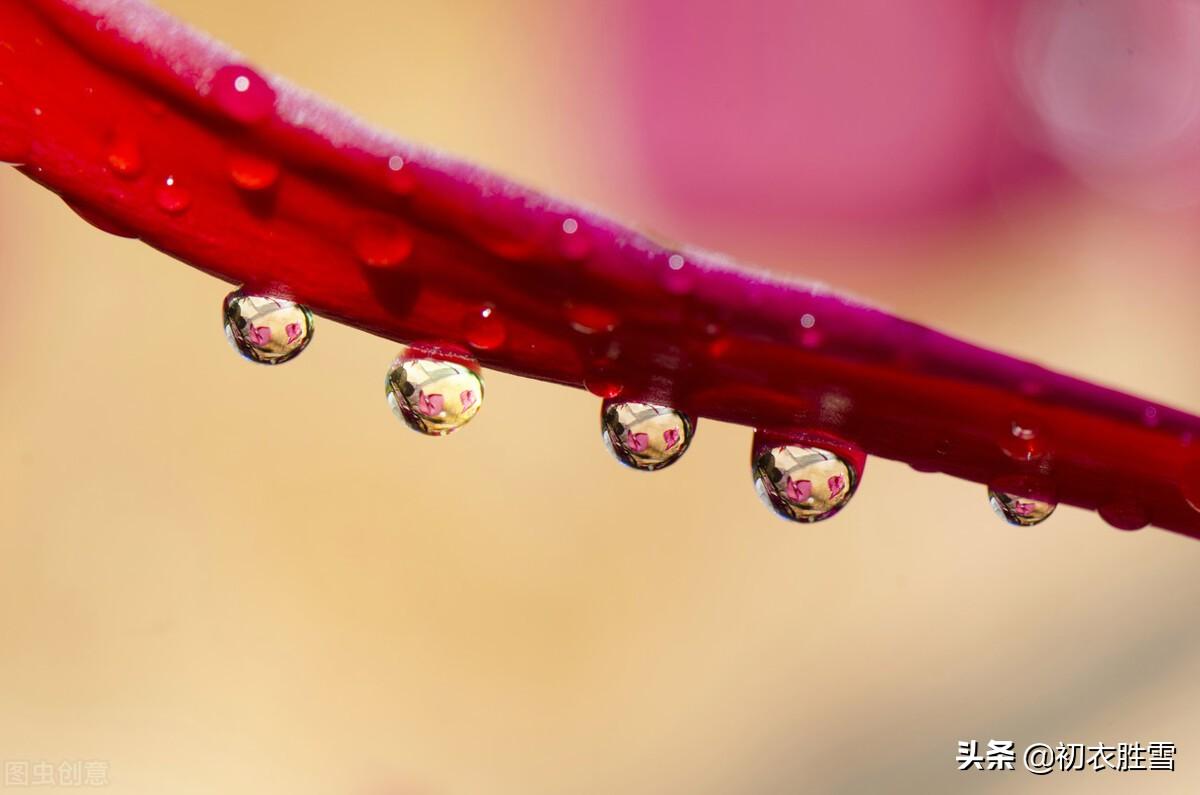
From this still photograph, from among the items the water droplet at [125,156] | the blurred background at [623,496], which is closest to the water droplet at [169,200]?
the water droplet at [125,156]

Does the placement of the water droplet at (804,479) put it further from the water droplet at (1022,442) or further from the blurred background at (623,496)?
the blurred background at (623,496)

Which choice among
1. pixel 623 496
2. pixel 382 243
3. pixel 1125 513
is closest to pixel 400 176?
pixel 382 243

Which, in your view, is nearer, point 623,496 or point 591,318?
point 591,318

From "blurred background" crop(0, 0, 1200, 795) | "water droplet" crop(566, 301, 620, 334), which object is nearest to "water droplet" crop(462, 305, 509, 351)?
"water droplet" crop(566, 301, 620, 334)

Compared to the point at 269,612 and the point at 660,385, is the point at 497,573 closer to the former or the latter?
the point at 269,612

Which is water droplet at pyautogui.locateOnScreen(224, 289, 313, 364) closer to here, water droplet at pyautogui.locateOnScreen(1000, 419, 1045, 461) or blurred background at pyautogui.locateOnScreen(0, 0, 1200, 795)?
water droplet at pyautogui.locateOnScreen(1000, 419, 1045, 461)

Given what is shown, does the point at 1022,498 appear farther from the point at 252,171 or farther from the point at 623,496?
the point at 623,496
